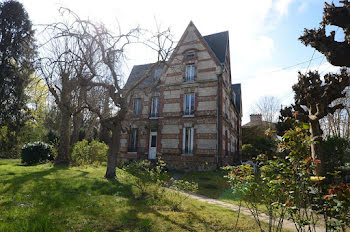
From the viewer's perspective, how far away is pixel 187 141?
16672 mm

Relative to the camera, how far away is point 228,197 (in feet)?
29.5

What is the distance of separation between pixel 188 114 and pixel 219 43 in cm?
755

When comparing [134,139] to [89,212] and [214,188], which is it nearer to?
[214,188]

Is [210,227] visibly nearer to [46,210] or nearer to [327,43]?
[46,210]

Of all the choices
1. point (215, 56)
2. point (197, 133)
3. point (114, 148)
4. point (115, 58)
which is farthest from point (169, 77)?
point (114, 148)

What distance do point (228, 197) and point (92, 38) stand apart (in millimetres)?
9668

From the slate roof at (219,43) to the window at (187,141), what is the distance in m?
6.56

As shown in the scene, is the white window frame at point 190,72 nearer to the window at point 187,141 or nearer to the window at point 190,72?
the window at point 190,72

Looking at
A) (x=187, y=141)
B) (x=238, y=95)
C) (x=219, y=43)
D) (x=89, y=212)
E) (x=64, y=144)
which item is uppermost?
(x=219, y=43)

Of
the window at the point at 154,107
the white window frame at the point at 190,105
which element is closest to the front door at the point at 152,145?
the window at the point at 154,107

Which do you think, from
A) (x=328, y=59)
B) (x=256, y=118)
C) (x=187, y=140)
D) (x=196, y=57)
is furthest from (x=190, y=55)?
(x=256, y=118)

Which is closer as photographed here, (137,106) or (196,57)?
(196,57)

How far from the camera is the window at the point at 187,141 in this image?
54.0 ft

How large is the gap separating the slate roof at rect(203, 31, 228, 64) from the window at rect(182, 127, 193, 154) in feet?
21.5
